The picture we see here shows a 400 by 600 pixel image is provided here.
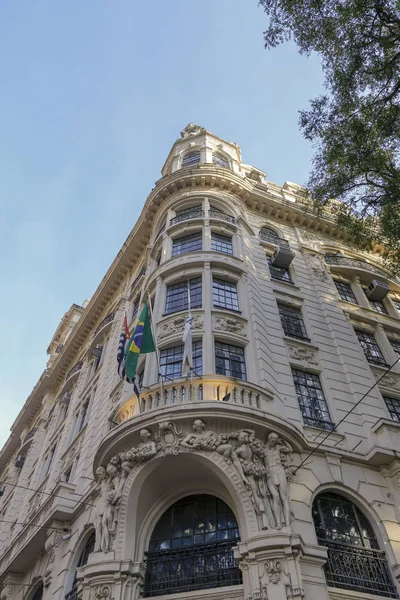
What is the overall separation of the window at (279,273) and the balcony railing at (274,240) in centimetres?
145

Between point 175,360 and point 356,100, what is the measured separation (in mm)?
10404

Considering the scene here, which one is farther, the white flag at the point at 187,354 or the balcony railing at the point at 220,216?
the balcony railing at the point at 220,216

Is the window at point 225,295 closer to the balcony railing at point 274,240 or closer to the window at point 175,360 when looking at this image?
the window at point 175,360

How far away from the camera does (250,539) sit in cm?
1088

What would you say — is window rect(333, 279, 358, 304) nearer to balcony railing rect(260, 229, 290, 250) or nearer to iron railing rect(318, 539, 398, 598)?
balcony railing rect(260, 229, 290, 250)

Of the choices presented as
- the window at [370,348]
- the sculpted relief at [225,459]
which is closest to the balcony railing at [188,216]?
the window at [370,348]

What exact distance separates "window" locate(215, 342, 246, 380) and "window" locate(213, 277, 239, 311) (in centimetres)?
→ 191

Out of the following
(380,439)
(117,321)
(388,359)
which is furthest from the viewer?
(117,321)

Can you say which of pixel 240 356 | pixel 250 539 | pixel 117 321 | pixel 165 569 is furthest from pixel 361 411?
pixel 117 321

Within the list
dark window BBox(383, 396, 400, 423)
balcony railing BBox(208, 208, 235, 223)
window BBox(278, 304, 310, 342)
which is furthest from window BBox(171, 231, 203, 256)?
dark window BBox(383, 396, 400, 423)

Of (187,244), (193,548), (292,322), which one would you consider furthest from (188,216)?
(193,548)

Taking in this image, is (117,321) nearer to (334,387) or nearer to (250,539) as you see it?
(334,387)

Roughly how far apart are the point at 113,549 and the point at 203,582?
7.90ft

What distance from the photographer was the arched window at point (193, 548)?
37.7 feet
